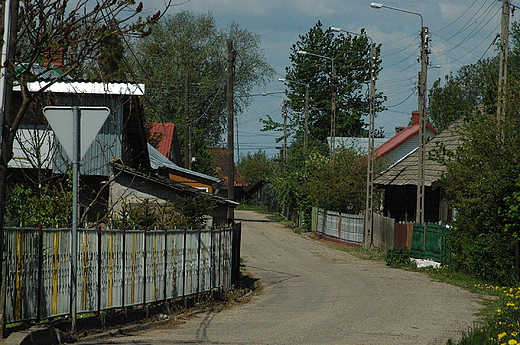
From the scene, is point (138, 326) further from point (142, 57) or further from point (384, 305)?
point (142, 57)

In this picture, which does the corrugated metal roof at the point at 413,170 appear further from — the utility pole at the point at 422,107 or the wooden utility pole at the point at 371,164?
the utility pole at the point at 422,107

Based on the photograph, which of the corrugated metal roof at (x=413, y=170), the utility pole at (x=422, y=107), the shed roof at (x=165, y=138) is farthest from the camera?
the shed roof at (x=165, y=138)

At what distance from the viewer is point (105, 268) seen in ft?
35.0

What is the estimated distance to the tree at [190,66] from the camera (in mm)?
56250

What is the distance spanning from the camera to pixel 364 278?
22.1 meters

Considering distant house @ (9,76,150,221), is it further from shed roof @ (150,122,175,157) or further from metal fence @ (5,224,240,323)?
shed roof @ (150,122,175,157)

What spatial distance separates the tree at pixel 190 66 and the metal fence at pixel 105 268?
135 ft

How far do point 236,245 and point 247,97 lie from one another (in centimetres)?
4176

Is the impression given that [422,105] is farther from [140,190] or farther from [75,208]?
[75,208]

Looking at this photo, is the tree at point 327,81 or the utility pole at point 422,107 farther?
the tree at point 327,81

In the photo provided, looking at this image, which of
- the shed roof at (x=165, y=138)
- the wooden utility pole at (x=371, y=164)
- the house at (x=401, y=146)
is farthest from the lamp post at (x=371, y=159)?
the house at (x=401, y=146)

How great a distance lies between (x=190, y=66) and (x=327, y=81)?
51.5ft

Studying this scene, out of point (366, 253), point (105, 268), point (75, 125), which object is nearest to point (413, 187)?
point (366, 253)

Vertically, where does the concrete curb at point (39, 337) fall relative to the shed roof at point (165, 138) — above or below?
below
